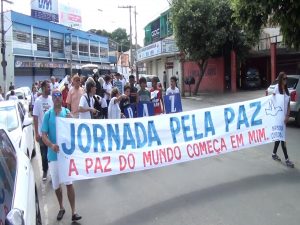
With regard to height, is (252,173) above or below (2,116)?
below

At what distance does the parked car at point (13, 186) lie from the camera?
3.06 meters

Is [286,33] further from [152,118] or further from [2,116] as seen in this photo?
[2,116]

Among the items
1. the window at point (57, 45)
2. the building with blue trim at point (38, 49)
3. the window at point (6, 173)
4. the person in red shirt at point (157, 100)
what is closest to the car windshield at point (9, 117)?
the person in red shirt at point (157, 100)

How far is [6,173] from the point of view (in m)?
3.64

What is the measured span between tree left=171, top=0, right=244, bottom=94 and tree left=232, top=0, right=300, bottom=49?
16.6 m

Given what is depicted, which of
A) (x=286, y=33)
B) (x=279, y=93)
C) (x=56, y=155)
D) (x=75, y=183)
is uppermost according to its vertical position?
(x=286, y=33)

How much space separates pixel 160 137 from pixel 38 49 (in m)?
43.0

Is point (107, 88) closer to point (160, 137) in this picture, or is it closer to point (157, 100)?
point (157, 100)

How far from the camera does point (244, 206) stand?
6.21 m

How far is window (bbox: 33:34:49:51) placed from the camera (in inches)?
1872

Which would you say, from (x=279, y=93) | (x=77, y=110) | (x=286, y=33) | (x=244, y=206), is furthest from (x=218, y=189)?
(x=286, y=33)

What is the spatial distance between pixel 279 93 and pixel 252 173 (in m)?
1.90

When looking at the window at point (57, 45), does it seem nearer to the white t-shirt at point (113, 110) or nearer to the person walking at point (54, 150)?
the white t-shirt at point (113, 110)

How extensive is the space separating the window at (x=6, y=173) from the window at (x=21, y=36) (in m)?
40.7
